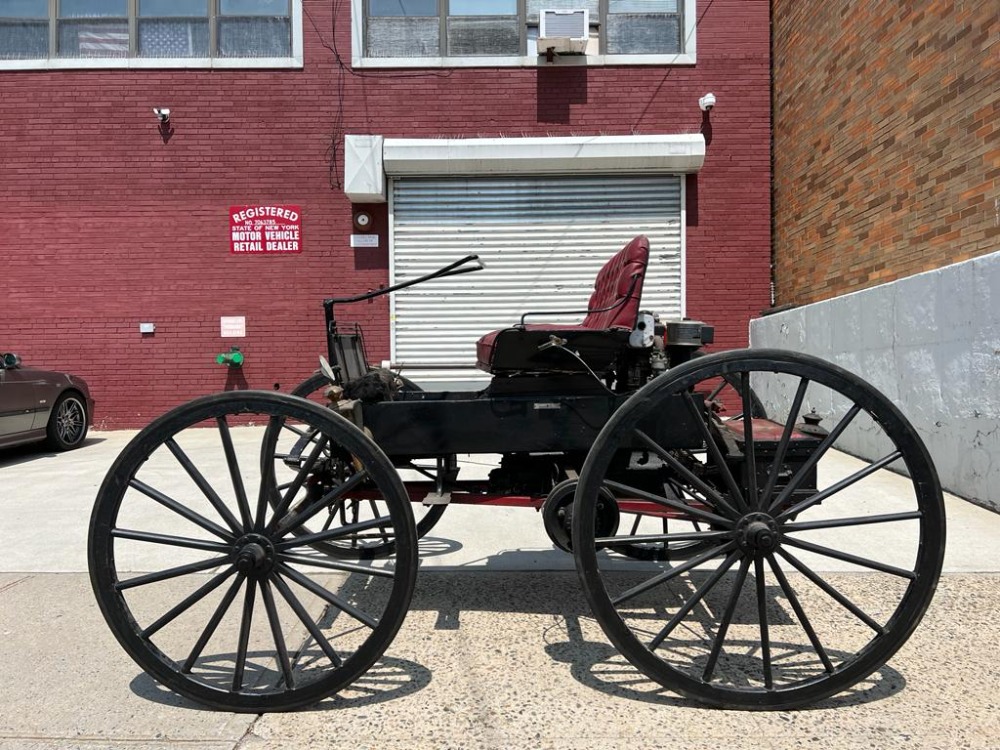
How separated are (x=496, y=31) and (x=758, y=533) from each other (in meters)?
8.86

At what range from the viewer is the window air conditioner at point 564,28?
873 cm

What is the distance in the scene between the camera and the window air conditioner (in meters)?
8.73

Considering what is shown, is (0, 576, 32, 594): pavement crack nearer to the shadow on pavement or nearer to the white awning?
the shadow on pavement

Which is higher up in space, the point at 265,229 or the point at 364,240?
the point at 265,229

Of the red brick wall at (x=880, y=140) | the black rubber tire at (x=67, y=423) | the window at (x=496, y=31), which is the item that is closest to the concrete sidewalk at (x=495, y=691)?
the red brick wall at (x=880, y=140)

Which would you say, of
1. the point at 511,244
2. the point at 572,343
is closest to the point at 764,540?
the point at 572,343

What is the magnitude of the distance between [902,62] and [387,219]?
612 cm

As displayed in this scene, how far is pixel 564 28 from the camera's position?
8773mm

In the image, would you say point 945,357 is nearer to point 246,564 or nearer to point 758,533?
→ point 758,533

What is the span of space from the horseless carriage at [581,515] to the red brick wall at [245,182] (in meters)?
5.57

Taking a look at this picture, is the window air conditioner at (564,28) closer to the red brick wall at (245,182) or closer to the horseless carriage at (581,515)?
the red brick wall at (245,182)

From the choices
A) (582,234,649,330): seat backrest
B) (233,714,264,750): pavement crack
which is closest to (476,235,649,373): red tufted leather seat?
(582,234,649,330): seat backrest

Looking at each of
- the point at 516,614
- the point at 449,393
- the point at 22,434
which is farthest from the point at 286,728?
the point at 22,434

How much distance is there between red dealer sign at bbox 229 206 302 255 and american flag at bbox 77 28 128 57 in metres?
2.75
